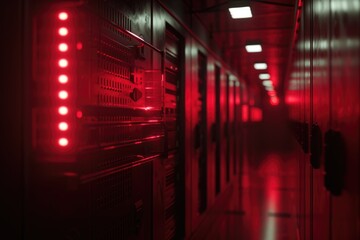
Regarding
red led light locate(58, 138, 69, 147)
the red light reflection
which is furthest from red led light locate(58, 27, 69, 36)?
the red light reflection

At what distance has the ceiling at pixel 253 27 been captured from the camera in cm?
481

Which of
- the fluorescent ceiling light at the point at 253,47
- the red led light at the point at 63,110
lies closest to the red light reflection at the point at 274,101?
the fluorescent ceiling light at the point at 253,47

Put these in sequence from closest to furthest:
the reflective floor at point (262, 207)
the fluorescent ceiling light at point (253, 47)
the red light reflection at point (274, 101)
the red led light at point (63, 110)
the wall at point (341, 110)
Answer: the wall at point (341, 110), the red led light at point (63, 110), the reflective floor at point (262, 207), the fluorescent ceiling light at point (253, 47), the red light reflection at point (274, 101)

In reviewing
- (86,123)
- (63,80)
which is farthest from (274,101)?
(63,80)

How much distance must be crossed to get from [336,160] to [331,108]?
1.00ft

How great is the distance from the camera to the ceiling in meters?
4.81

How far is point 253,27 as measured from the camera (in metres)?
5.90

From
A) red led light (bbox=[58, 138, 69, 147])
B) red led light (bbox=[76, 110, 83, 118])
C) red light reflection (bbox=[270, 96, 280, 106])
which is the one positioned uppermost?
red light reflection (bbox=[270, 96, 280, 106])

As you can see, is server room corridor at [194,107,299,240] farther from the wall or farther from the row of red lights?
the row of red lights

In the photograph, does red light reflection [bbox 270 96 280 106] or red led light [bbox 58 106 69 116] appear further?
red light reflection [bbox 270 96 280 106]

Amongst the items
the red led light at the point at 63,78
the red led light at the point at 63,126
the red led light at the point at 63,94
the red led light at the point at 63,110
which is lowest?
the red led light at the point at 63,126

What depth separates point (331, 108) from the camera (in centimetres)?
181

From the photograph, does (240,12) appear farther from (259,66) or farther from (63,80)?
(259,66)

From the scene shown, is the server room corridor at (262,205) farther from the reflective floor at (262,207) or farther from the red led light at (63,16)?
the red led light at (63,16)
